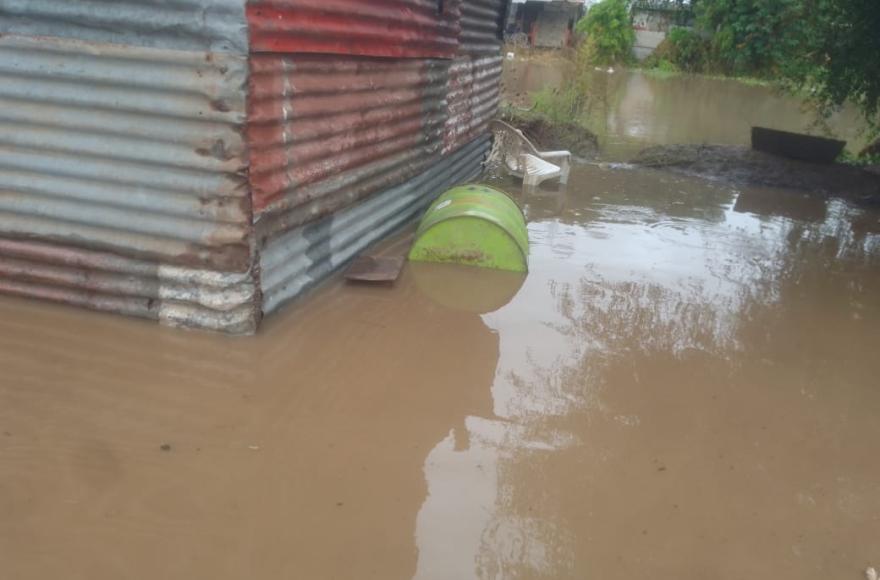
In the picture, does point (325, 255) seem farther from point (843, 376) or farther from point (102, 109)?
point (843, 376)

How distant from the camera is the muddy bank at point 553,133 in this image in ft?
37.0

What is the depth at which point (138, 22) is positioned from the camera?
342cm

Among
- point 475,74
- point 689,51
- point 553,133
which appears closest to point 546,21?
point 689,51

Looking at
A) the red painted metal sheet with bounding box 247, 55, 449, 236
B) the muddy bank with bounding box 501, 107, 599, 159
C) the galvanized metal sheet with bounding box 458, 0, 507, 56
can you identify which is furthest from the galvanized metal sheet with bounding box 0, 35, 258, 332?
the muddy bank with bounding box 501, 107, 599, 159

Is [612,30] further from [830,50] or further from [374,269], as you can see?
[374,269]

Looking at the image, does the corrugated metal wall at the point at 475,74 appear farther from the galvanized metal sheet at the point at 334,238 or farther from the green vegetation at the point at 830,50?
the green vegetation at the point at 830,50

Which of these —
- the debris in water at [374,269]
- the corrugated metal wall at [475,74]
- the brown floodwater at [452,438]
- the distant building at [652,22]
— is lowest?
the brown floodwater at [452,438]

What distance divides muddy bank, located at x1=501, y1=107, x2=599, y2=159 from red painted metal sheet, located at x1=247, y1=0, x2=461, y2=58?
4.63m

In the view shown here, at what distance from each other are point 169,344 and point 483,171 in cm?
645

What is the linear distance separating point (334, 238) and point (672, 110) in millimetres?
16134

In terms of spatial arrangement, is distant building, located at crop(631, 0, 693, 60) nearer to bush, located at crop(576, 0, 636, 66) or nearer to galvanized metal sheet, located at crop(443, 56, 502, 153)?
bush, located at crop(576, 0, 636, 66)

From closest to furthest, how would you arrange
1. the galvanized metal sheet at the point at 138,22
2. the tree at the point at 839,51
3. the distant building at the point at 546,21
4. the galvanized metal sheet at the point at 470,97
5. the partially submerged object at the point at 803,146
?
the galvanized metal sheet at the point at 138,22, the galvanized metal sheet at the point at 470,97, the tree at the point at 839,51, the partially submerged object at the point at 803,146, the distant building at the point at 546,21

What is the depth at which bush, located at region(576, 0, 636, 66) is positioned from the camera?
34.0 meters

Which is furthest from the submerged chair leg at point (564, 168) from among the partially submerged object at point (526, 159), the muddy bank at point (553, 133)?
the muddy bank at point (553, 133)
